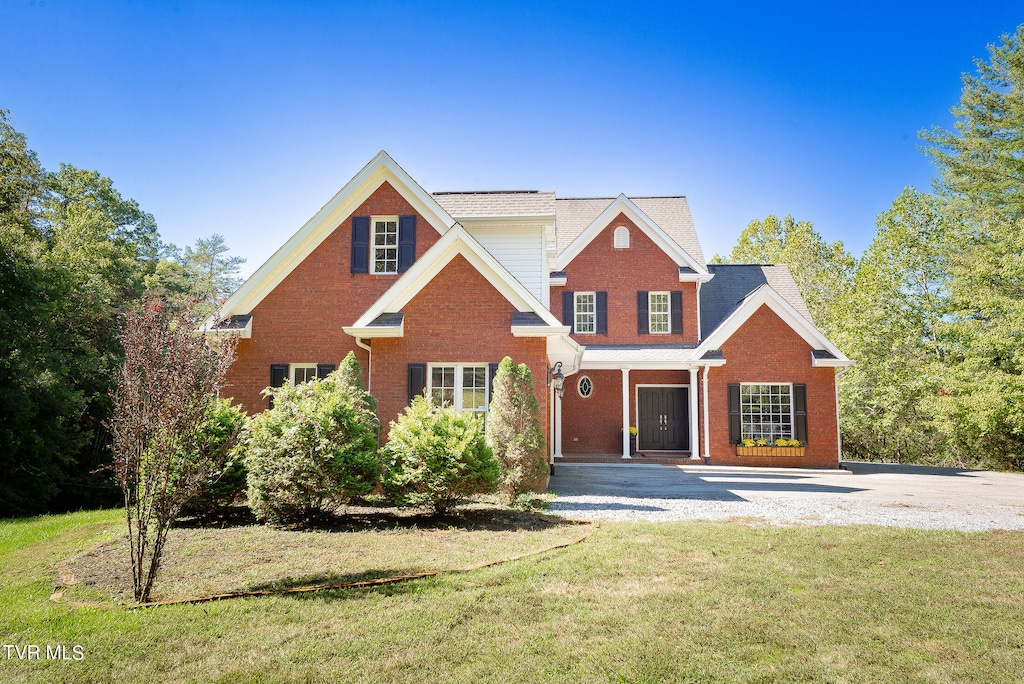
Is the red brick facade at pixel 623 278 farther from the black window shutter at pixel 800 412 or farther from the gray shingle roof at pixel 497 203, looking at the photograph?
the gray shingle roof at pixel 497 203

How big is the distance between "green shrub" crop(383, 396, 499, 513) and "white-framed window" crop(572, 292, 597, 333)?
40.5 feet

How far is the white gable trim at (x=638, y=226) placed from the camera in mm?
21109

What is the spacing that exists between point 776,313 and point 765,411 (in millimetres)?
3148

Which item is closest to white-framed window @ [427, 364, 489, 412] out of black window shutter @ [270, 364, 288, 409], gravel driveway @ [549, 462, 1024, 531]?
gravel driveway @ [549, 462, 1024, 531]

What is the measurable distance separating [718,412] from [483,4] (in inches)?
536

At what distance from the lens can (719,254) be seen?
48750 millimetres

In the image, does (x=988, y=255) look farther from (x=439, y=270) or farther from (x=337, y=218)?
(x=337, y=218)

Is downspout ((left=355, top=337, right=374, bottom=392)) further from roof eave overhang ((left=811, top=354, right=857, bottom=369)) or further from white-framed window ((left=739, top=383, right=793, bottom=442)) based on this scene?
roof eave overhang ((left=811, top=354, right=857, bottom=369))

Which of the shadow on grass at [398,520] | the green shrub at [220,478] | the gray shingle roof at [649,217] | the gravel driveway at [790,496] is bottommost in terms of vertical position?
the gravel driveway at [790,496]

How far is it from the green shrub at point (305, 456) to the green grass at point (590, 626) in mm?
2475

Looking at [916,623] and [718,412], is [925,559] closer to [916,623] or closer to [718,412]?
[916,623]

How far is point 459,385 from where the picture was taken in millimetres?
12789

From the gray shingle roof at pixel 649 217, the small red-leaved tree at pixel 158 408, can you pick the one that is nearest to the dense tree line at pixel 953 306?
the gray shingle roof at pixel 649 217

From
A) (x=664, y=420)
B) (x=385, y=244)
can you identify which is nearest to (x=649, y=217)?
(x=664, y=420)
